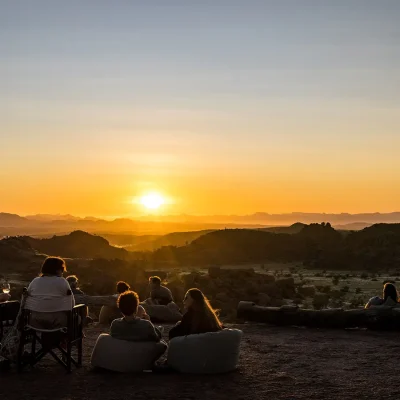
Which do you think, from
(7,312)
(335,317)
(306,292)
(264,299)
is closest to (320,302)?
(264,299)

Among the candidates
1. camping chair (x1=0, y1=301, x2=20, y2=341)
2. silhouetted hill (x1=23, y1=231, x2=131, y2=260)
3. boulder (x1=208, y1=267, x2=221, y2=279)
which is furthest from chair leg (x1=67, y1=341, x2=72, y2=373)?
silhouetted hill (x1=23, y1=231, x2=131, y2=260)

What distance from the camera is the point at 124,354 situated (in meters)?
8.98

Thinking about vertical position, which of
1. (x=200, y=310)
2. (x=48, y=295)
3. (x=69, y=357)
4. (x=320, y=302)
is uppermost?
(x=48, y=295)

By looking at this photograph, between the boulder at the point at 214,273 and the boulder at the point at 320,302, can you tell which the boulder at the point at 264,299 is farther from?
the boulder at the point at 214,273

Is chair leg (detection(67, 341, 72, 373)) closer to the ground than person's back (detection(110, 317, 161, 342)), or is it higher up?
closer to the ground

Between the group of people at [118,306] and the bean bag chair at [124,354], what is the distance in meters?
0.09

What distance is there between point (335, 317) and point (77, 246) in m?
47.3

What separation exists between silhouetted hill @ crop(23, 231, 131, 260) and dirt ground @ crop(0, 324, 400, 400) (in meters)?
46.4

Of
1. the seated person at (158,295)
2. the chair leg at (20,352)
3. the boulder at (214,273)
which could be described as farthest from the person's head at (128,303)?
the boulder at (214,273)

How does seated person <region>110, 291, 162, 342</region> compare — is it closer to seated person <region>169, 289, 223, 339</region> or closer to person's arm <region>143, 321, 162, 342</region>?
person's arm <region>143, 321, 162, 342</region>

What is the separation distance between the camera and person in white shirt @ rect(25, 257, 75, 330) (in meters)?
8.73

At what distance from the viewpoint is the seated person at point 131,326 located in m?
8.84

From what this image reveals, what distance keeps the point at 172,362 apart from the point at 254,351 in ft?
8.81

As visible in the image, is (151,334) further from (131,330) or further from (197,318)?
(197,318)
